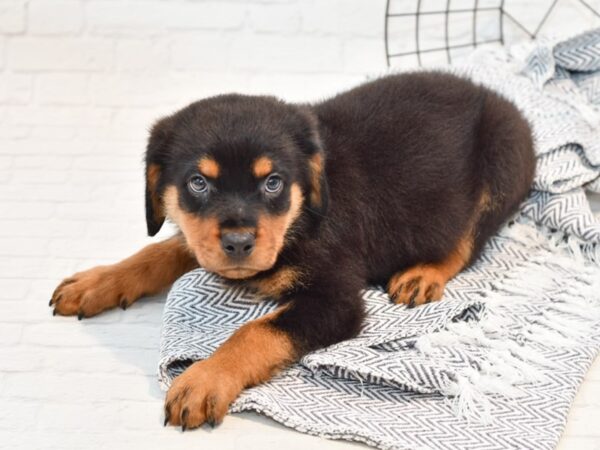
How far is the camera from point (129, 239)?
436 centimetres

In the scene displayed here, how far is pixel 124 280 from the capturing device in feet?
12.2

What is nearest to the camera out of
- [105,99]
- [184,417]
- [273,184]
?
[184,417]

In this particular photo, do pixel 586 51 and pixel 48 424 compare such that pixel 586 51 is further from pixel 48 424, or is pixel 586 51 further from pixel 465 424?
pixel 48 424

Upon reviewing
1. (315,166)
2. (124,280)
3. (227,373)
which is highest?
(315,166)

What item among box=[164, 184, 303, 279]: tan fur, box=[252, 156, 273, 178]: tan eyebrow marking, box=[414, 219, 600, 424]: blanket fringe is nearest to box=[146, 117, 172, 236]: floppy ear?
box=[164, 184, 303, 279]: tan fur

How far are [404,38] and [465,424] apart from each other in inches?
133

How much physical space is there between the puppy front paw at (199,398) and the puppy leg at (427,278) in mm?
1007

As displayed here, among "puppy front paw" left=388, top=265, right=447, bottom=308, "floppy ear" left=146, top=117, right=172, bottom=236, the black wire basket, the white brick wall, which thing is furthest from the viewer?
the black wire basket

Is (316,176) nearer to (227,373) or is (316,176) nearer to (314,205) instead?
(314,205)

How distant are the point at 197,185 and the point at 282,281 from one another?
1.62 ft

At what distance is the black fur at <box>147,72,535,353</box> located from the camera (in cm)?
321

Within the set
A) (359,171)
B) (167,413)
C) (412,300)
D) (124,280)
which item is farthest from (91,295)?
(412,300)

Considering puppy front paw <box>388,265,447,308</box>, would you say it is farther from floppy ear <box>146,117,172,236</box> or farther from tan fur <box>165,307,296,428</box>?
floppy ear <box>146,117,172,236</box>

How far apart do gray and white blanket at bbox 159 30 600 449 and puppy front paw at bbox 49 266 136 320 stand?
26 centimetres
